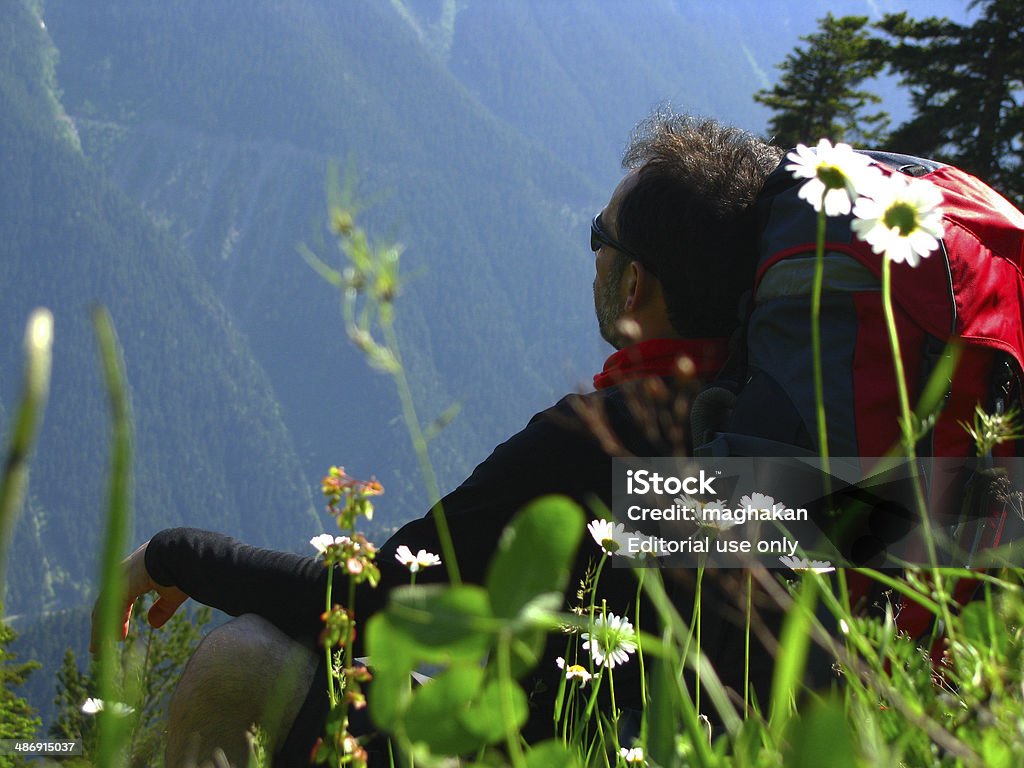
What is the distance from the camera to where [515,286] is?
584 feet

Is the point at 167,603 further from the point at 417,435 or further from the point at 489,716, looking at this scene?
the point at 489,716

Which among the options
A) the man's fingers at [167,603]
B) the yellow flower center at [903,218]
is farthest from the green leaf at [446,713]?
the man's fingers at [167,603]

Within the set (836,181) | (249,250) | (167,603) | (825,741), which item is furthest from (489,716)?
(249,250)

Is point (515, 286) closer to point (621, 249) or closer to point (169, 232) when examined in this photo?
point (169, 232)

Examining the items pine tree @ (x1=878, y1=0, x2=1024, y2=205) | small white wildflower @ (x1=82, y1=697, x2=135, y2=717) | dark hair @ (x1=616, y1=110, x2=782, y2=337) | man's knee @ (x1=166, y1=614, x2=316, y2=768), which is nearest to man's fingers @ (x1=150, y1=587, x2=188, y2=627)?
man's knee @ (x1=166, y1=614, x2=316, y2=768)

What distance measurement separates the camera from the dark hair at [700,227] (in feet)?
8.00

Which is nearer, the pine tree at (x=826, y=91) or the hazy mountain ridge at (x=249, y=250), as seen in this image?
the pine tree at (x=826, y=91)

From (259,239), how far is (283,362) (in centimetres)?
2218

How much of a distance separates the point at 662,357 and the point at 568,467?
350 millimetres

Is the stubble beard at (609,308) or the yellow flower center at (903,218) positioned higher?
the stubble beard at (609,308)

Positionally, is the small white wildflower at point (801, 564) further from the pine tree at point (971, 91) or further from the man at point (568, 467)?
the pine tree at point (971, 91)

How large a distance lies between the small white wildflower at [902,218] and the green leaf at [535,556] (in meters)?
0.45

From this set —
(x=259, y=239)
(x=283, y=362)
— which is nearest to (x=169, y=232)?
(x=259, y=239)

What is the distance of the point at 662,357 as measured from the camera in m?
2.36
